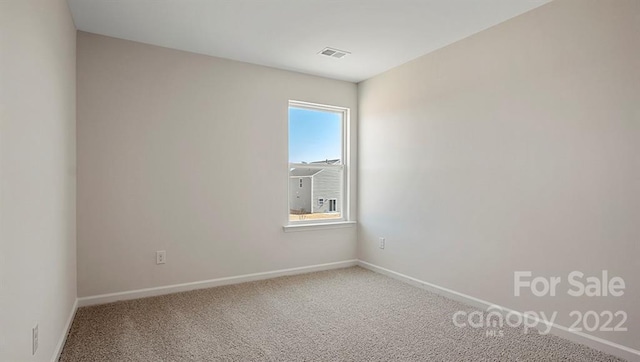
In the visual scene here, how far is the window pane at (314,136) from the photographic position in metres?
4.25

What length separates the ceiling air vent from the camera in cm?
348

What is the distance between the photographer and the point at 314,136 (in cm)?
442

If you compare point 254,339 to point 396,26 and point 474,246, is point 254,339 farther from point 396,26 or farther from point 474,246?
point 396,26

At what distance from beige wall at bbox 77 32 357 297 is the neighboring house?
0.19 m

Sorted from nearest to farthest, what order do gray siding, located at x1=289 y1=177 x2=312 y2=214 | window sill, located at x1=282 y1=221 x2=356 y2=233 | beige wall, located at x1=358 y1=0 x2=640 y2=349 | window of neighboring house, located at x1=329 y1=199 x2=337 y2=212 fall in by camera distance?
beige wall, located at x1=358 y1=0 x2=640 y2=349 → window sill, located at x1=282 y1=221 x2=356 y2=233 → gray siding, located at x1=289 y1=177 x2=312 y2=214 → window of neighboring house, located at x1=329 y1=199 x2=337 y2=212

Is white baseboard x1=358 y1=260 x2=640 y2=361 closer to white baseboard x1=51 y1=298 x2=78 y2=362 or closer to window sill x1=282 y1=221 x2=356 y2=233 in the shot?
window sill x1=282 y1=221 x2=356 y2=233

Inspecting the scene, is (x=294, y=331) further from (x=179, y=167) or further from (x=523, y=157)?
(x=523, y=157)

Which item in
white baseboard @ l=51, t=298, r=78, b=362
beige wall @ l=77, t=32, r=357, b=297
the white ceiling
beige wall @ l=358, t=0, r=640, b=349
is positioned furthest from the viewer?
beige wall @ l=77, t=32, r=357, b=297

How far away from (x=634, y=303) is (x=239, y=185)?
3321mm

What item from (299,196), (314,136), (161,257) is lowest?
(161,257)

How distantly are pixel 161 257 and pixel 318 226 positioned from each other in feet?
5.76

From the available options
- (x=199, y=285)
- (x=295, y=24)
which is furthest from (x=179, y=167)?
(x=295, y=24)

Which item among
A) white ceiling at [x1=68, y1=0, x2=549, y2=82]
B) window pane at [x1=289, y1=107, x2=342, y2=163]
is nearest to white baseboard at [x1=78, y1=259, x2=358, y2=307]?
window pane at [x1=289, y1=107, x2=342, y2=163]

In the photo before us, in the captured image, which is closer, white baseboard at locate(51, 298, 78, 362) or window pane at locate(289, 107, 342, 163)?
white baseboard at locate(51, 298, 78, 362)
